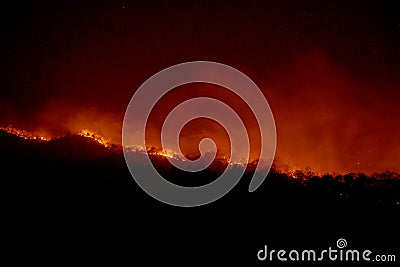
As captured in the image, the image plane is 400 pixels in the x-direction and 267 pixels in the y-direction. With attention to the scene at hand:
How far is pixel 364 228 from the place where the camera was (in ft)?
56.2

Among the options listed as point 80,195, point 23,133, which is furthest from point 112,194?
point 23,133

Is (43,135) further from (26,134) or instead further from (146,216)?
(146,216)

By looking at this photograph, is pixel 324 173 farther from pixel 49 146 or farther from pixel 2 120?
pixel 2 120

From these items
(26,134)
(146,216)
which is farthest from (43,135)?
(146,216)

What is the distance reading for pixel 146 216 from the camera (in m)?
16.3

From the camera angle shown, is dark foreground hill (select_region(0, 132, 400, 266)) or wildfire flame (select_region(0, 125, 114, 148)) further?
wildfire flame (select_region(0, 125, 114, 148))

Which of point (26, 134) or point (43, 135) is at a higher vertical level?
point (43, 135)

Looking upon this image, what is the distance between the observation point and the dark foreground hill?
48.6 ft

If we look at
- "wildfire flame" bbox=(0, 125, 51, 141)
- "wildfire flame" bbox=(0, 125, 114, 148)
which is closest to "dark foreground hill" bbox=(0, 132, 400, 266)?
"wildfire flame" bbox=(0, 125, 51, 141)

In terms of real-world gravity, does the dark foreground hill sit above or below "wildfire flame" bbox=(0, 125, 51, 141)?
below

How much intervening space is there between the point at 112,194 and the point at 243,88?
32.0ft

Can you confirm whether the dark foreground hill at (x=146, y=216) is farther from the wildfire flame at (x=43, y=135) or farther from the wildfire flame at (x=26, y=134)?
the wildfire flame at (x=43, y=135)

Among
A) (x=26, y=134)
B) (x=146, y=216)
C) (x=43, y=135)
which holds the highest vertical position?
(x=43, y=135)

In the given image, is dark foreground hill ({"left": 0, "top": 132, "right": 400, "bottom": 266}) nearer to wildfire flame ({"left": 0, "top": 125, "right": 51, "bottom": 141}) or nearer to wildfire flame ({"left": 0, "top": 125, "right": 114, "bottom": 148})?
wildfire flame ({"left": 0, "top": 125, "right": 51, "bottom": 141})
